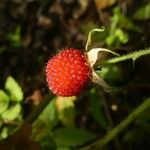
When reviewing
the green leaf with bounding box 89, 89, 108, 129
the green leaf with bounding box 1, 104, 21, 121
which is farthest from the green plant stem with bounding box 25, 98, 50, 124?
the green leaf with bounding box 89, 89, 108, 129

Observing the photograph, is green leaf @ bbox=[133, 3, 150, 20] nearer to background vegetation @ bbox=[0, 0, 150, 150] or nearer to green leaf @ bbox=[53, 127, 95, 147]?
background vegetation @ bbox=[0, 0, 150, 150]

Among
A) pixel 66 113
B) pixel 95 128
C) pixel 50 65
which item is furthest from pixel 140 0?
pixel 50 65

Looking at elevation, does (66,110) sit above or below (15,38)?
below

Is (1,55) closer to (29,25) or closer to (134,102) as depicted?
(29,25)

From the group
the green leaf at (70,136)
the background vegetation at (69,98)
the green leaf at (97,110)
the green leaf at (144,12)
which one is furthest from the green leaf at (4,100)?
the green leaf at (144,12)

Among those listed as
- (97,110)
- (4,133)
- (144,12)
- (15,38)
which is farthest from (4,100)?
(144,12)

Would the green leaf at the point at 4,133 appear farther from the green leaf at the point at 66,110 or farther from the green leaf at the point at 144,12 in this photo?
the green leaf at the point at 144,12

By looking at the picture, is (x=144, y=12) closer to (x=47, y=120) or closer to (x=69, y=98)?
(x=69, y=98)
